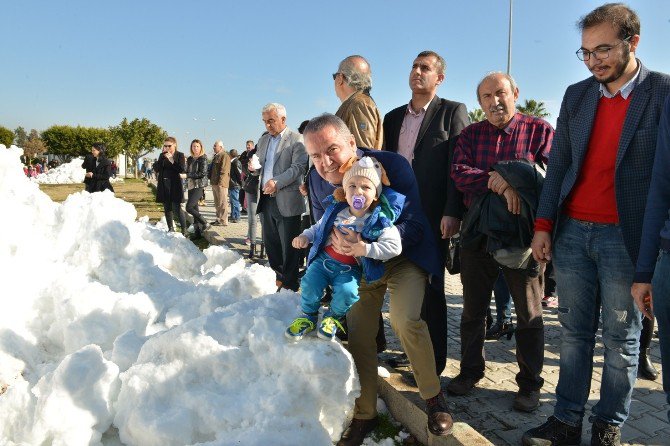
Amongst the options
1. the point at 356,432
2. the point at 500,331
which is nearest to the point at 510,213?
the point at 356,432

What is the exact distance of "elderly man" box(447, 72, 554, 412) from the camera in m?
3.22

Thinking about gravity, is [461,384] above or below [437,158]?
below

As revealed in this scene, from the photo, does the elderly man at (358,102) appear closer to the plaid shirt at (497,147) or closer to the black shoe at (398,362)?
the plaid shirt at (497,147)

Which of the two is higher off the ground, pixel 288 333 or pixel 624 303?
pixel 624 303

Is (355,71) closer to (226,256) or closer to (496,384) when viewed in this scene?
(496,384)

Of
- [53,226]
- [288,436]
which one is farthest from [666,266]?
[53,226]

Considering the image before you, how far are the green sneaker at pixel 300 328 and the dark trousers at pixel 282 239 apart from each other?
2595mm

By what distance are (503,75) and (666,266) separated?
1765mm

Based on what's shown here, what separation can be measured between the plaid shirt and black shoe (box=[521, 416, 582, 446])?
4.65ft

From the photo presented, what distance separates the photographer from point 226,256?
622 centimetres

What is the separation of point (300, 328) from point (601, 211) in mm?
1719

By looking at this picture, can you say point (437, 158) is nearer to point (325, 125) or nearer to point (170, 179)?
point (325, 125)

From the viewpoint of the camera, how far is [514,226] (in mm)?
3207

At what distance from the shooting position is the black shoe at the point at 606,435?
2.71 m
